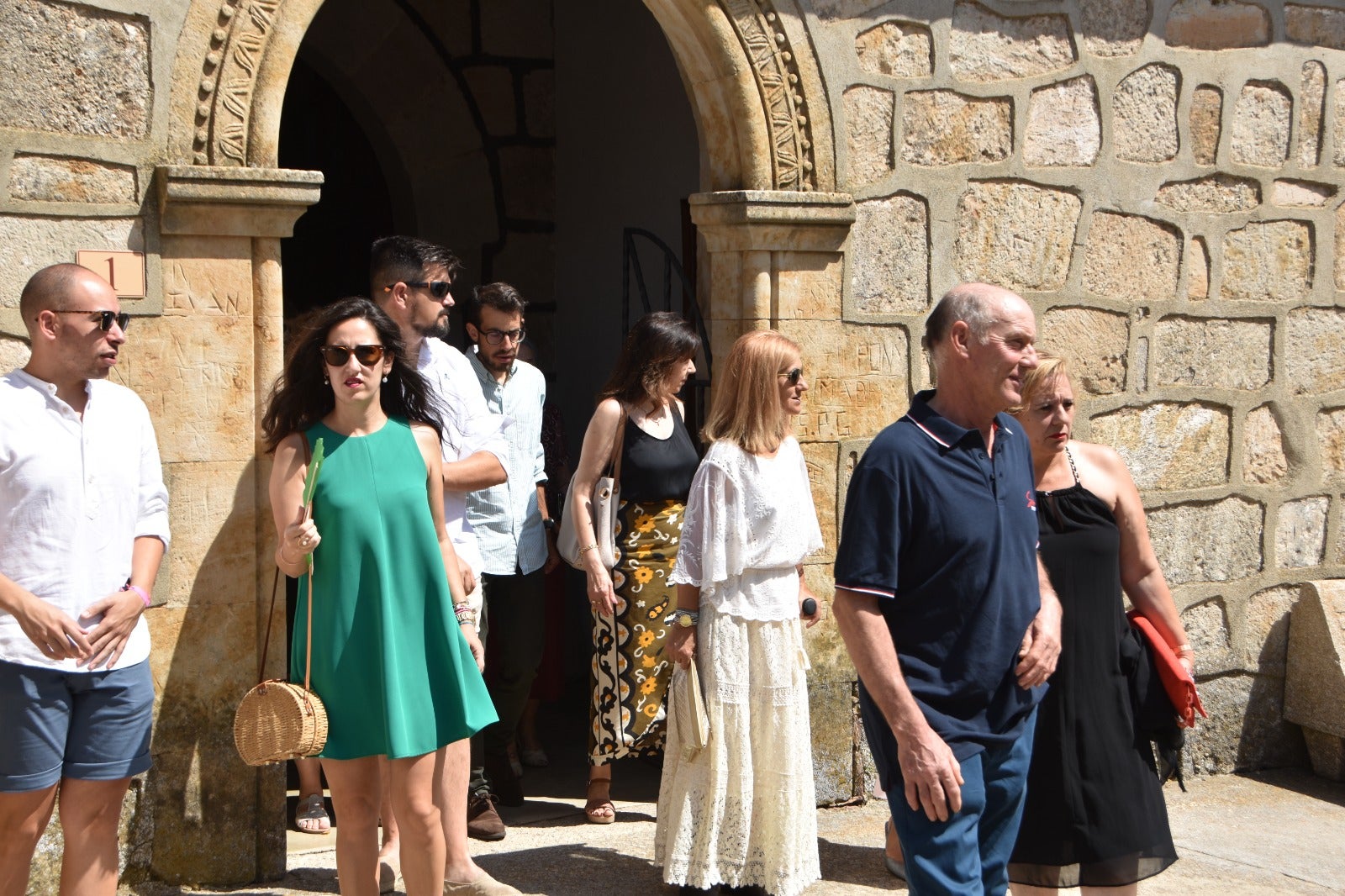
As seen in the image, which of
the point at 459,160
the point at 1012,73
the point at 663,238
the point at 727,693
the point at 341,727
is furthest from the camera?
the point at 459,160

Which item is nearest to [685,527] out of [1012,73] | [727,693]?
[727,693]

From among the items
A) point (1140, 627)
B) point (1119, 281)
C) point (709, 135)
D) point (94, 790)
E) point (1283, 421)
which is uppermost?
point (709, 135)

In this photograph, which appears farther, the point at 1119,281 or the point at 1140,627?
the point at 1119,281

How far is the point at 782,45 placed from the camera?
470 cm

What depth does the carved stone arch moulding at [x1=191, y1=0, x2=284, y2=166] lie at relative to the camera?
3938 mm

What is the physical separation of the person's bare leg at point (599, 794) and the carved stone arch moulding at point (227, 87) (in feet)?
7.16

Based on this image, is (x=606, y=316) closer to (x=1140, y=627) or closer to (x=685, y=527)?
(x=685, y=527)

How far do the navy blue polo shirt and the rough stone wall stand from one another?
2.00 m

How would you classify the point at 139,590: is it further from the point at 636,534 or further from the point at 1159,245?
the point at 1159,245

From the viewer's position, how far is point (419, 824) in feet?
10.9

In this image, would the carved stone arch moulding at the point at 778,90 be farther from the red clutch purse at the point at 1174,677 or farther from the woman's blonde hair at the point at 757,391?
the red clutch purse at the point at 1174,677

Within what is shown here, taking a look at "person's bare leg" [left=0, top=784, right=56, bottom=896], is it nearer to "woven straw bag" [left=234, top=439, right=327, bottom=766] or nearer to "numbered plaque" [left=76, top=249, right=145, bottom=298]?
"woven straw bag" [left=234, top=439, right=327, bottom=766]

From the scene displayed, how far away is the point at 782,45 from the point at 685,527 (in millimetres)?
1711

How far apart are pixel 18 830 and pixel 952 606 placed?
2074mm
